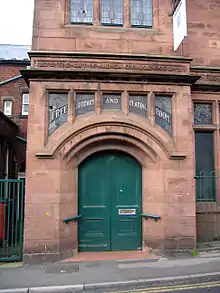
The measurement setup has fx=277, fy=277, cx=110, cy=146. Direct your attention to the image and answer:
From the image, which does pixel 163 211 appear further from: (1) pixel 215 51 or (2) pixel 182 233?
(1) pixel 215 51

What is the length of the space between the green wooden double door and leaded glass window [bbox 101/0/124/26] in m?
3.97

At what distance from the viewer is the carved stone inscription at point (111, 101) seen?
783 cm

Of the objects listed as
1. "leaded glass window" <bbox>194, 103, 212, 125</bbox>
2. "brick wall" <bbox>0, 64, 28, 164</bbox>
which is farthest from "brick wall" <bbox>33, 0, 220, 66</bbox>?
"brick wall" <bbox>0, 64, 28, 164</bbox>

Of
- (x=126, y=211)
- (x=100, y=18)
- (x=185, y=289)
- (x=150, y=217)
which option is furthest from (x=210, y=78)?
(x=185, y=289)

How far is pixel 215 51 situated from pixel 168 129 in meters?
3.60

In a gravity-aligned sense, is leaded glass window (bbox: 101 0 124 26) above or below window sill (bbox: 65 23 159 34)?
above

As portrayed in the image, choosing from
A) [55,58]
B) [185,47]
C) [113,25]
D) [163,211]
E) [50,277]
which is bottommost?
[50,277]

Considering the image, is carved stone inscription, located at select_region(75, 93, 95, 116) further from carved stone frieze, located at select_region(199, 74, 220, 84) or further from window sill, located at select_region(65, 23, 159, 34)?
carved stone frieze, located at select_region(199, 74, 220, 84)

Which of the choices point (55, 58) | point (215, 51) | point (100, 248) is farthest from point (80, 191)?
point (215, 51)

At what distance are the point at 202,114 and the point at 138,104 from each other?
2.57 meters

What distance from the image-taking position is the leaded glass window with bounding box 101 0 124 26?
27.5 ft

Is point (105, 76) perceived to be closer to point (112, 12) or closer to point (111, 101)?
point (111, 101)

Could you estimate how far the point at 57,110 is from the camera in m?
7.61

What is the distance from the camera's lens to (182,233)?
296 inches
